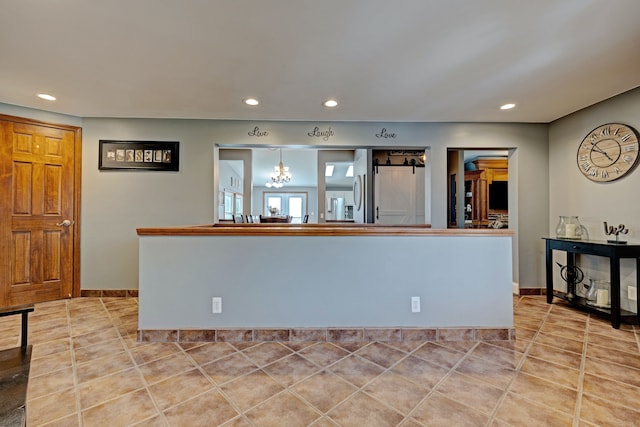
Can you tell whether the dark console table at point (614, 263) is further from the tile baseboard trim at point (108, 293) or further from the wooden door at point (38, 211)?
the wooden door at point (38, 211)

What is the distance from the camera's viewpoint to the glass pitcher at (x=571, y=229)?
323 cm

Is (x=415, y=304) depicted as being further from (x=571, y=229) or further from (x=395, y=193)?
(x=395, y=193)

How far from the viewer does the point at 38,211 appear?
10.9 ft

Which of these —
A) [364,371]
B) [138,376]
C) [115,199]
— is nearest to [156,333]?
[138,376]

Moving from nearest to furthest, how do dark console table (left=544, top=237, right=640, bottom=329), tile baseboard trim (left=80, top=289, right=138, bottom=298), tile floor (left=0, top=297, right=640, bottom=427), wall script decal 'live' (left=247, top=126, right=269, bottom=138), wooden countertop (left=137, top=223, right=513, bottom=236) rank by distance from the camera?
tile floor (left=0, top=297, right=640, bottom=427), wooden countertop (left=137, top=223, right=513, bottom=236), dark console table (left=544, top=237, right=640, bottom=329), tile baseboard trim (left=80, top=289, right=138, bottom=298), wall script decal 'live' (left=247, top=126, right=269, bottom=138)

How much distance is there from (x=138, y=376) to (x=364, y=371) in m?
1.42

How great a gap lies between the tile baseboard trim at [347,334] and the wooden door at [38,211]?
232 centimetres

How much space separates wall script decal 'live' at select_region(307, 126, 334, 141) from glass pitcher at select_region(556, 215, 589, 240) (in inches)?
114

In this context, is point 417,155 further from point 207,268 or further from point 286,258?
point 207,268

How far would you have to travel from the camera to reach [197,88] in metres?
2.74

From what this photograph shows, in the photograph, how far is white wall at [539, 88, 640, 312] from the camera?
9.25 ft

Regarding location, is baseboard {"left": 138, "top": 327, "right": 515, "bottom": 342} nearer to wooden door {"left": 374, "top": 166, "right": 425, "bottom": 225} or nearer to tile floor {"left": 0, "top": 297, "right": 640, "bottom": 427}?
tile floor {"left": 0, "top": 297, "right": 640, "bottom": 427}

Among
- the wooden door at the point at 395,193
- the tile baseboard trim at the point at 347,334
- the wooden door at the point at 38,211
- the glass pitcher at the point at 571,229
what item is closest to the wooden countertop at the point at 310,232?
the tile baseboard trim at the point at 347,334

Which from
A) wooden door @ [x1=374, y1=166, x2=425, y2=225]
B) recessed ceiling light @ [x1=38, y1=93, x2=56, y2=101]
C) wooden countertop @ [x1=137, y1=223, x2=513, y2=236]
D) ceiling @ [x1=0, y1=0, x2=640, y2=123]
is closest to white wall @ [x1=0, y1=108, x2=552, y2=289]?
ceiling @ [x1=0, y1=0, x2=640, y2=123]
